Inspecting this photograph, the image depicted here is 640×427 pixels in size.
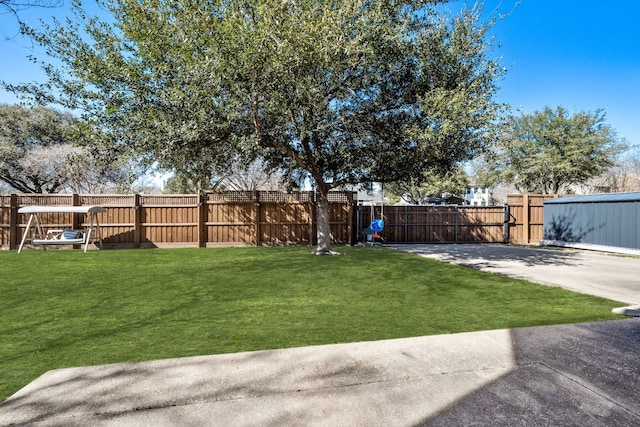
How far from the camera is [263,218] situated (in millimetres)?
12227

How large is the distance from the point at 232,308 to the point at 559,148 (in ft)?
73.3

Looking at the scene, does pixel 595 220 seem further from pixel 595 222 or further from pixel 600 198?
pixel 600 198

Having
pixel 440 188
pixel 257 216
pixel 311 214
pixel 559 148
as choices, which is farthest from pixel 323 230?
pixel 440 188

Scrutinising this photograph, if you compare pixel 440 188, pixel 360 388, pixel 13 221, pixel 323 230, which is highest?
pixel 440 188

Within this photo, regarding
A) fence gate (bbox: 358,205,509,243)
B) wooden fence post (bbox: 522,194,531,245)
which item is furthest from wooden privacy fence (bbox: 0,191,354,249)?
wooden fence post (bbox: 522,194,531,245)

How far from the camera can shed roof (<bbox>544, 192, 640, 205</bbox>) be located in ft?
34.9

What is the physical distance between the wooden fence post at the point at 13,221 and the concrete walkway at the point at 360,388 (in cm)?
1158

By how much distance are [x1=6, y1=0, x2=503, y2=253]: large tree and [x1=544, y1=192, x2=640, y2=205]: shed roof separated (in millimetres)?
5710

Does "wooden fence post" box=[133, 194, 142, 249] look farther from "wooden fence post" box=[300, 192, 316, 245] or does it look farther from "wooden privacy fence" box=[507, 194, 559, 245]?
"wooden privacy fence" box=[507, 194, 559, 245]

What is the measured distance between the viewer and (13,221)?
1123 cm

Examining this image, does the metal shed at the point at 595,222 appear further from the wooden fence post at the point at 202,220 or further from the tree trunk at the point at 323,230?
the wooden fence post at the point at 202,220

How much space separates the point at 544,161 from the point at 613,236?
1056cm

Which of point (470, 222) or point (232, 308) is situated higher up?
point (470, 222)

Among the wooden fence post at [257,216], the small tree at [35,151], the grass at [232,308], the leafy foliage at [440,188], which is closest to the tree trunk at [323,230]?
the grass at [232,308]
